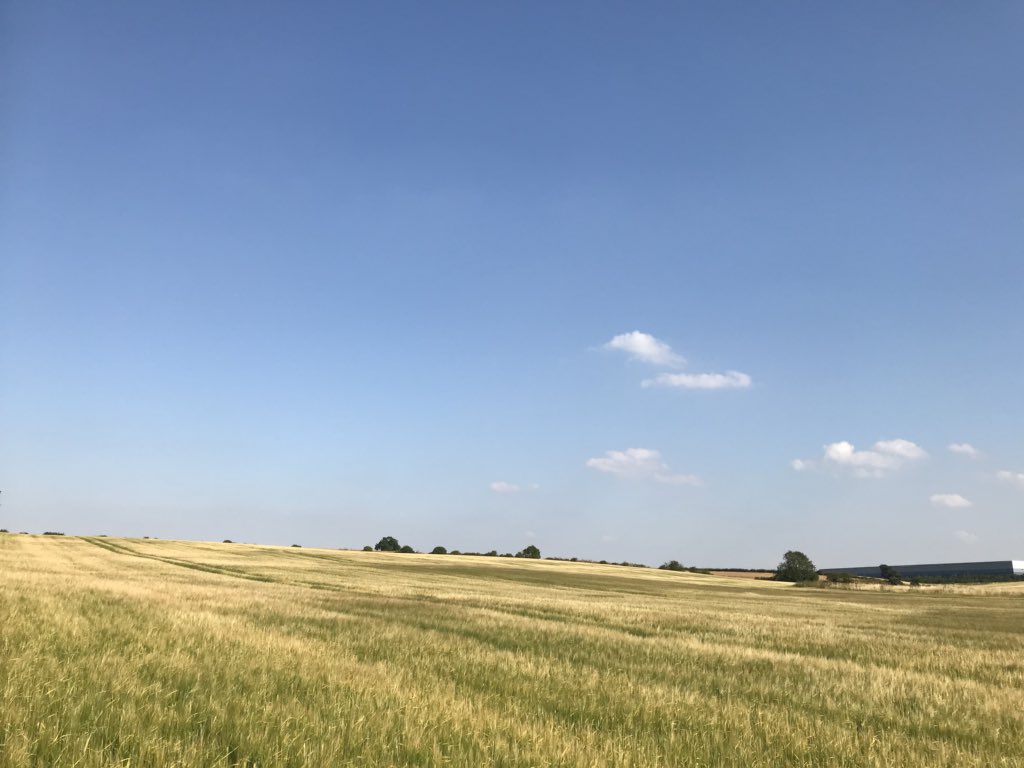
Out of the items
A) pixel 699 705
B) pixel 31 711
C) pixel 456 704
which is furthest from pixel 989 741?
pixel 31 711

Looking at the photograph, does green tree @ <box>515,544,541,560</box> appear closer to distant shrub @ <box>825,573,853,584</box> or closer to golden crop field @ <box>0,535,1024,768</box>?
distant shrub @ <box>825,573,853,584</box>

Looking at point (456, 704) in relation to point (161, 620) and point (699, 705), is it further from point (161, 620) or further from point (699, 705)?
point (161, 620)

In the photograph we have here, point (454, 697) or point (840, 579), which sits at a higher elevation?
point (454, 697)

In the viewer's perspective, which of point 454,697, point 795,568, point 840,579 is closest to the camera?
point 454,697

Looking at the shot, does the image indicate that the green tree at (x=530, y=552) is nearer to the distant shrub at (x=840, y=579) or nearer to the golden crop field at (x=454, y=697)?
the distant shrub at (x=840, y=579)

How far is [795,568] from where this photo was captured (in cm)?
13775

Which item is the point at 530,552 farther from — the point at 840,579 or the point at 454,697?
the point at 454,697

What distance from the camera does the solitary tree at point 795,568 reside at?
134512 mm

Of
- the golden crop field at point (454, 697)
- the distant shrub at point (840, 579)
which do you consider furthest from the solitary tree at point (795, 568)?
the golden crop field at point (454, 697)

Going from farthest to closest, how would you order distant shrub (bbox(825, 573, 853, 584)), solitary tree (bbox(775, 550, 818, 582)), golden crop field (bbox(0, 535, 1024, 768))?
solitary tree (bbox(775, 550, 818, 582))
distant shrub (bbox(825, 573, 853, 584))
golden crop field (bbox(0, 535, 1024, 768))

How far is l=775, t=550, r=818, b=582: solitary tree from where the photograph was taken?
135 metres

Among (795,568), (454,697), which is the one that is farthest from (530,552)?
(454,697)

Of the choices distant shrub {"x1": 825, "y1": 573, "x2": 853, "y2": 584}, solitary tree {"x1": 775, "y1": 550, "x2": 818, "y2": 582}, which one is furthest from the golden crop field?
solitary tree {"x1": 775, "y1": 550, "x2": 818, "y2": 582}

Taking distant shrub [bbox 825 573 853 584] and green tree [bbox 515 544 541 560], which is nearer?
distant shrub [bbox 825 573 853 584]
